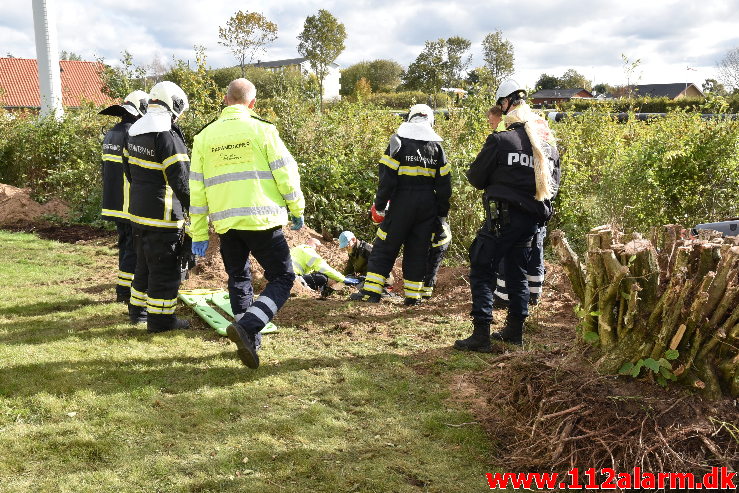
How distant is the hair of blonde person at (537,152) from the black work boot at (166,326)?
11.3 feet

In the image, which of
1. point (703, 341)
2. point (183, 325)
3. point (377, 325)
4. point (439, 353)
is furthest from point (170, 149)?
point (703, 341)

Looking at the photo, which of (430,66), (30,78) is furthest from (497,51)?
(30,78)

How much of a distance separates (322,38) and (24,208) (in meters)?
31.1

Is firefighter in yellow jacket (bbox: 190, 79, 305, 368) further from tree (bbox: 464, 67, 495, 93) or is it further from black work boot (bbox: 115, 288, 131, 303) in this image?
tree (bbox: 464, 67, 495, 93)

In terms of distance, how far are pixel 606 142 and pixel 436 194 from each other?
445cm

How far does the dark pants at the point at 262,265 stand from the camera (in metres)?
4.73

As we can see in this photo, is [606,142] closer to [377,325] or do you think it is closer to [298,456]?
[377,325]

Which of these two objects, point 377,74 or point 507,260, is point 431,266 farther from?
point 377,74

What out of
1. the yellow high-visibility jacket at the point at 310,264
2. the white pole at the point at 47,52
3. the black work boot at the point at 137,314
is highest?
the white pole at the point at 47,52

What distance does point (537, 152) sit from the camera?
4840mm

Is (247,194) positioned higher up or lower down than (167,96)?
lower down

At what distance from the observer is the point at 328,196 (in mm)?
9734

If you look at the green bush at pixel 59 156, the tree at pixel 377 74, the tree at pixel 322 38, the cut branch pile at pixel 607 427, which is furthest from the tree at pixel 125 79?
the tree at pixel 377 74

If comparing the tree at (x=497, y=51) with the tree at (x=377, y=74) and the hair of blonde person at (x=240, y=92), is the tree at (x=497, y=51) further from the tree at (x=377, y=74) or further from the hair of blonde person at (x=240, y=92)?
the hair of blonde person at (x=240, y=92)
